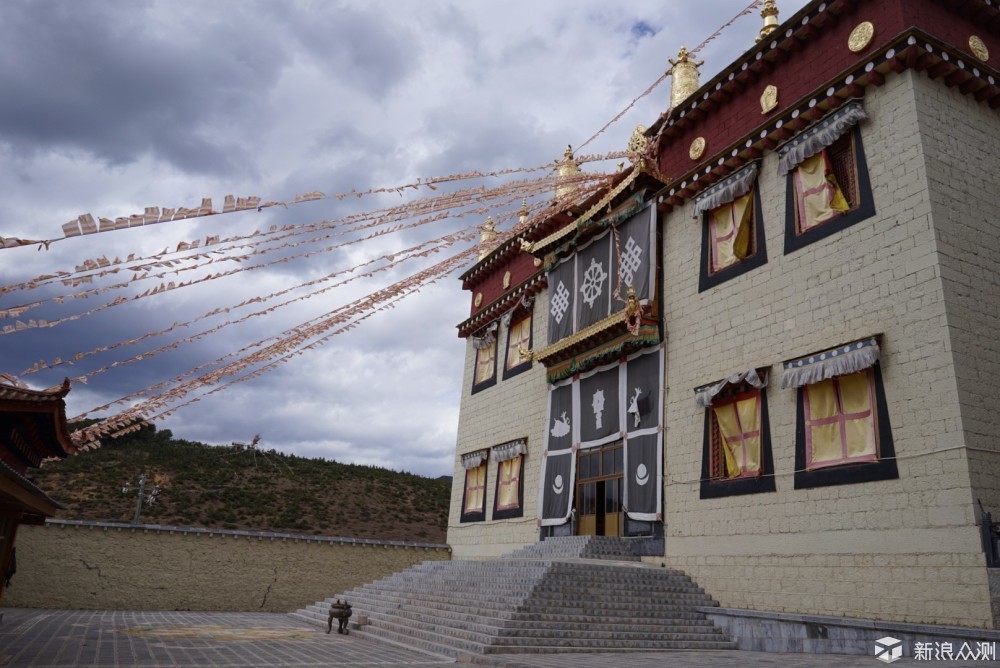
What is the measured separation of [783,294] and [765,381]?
5.28ft

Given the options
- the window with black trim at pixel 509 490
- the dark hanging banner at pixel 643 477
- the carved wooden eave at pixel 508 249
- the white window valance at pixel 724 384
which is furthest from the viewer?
the carved wooden eave at pixel 508 249

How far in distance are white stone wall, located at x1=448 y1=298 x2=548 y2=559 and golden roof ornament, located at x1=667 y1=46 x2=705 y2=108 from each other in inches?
277

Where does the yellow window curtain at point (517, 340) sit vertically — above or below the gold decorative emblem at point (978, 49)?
below

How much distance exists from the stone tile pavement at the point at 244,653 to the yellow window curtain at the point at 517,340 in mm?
10417

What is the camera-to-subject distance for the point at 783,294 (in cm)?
1223

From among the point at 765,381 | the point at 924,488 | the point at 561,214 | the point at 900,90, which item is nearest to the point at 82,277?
the point at 765,381

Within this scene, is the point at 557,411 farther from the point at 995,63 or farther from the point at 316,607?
the point at 995,63

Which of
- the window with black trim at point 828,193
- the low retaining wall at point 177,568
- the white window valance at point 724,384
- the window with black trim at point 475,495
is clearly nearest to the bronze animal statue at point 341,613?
the low retaining wall at point 177,568

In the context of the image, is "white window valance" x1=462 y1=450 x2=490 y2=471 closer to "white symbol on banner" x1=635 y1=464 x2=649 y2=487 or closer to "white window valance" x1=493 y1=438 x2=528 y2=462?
"white window valance" x1=493 y1=438 x2=528 y2=462

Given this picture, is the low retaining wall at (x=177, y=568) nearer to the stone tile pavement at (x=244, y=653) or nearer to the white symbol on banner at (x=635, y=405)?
the stone tile pavement at (x=244, y=653)

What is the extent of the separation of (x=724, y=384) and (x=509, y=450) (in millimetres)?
8720

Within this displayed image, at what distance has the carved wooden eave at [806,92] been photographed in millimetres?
10906

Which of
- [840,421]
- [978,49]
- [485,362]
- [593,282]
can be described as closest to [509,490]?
[485,362]

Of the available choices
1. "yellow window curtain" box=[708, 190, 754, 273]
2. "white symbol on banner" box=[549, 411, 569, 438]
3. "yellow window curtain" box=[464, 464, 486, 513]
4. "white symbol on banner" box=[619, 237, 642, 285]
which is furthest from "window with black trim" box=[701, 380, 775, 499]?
"yellow window curtain" box=[464, 464, 486, 513]
